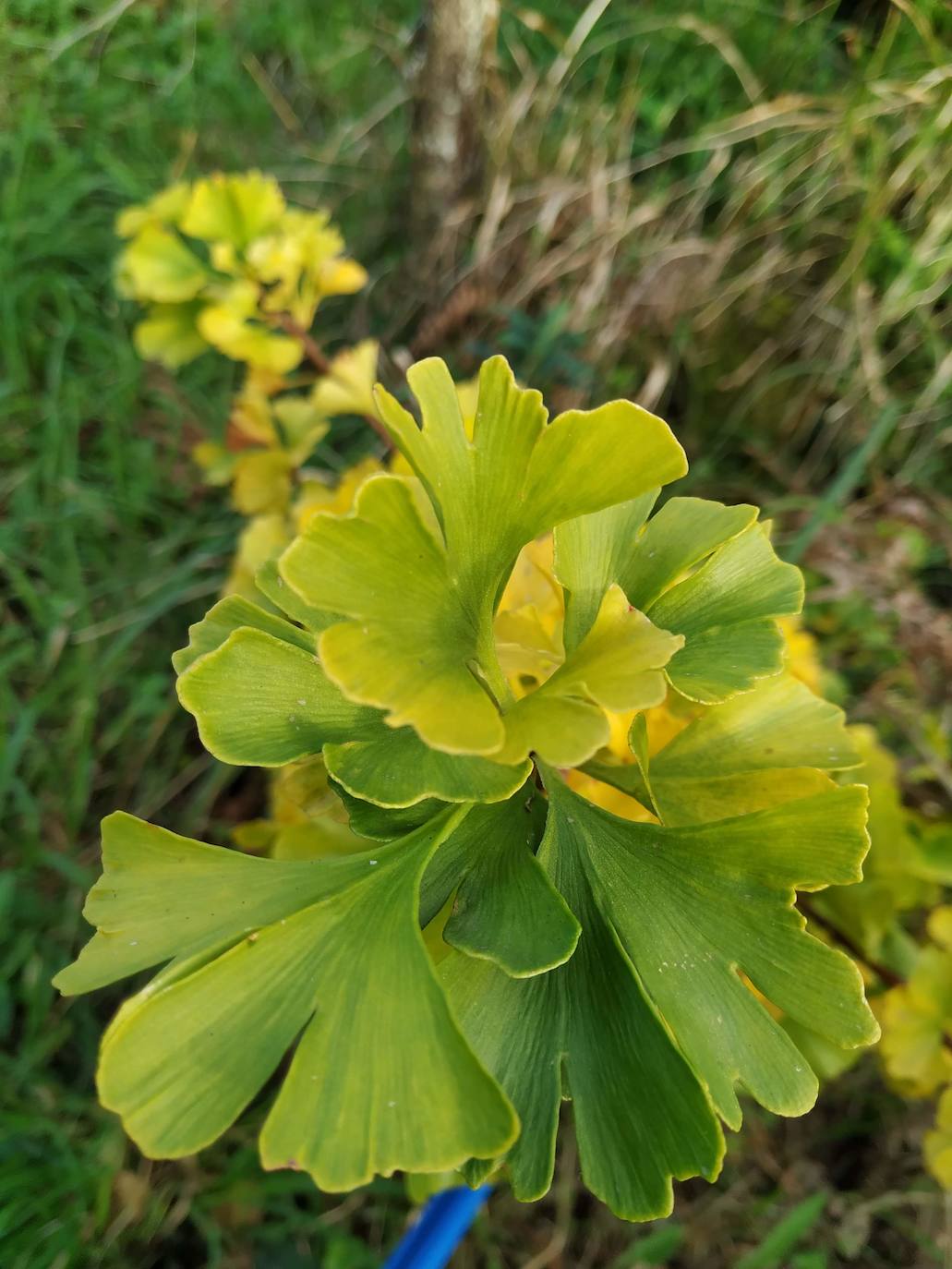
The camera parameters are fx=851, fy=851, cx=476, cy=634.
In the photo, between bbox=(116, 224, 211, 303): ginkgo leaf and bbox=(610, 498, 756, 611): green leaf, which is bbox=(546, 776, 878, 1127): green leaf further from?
bbox=(116, 224, 211, 303): ginkgo leaf

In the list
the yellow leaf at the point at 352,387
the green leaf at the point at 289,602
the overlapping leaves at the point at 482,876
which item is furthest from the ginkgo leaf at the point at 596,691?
the yellow leaf at the point at 352,387

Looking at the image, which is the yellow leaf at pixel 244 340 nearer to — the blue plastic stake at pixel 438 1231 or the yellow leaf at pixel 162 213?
the yellow leaf at pixel 162 213

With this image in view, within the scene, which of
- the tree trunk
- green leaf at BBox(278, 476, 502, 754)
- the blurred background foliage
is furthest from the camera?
the tree trunk

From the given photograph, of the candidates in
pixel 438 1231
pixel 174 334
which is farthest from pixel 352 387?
pixel 438 1231

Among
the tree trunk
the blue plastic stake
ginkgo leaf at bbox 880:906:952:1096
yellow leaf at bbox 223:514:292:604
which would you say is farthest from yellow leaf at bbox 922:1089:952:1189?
the tree trunk

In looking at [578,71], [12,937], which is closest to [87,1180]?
[12,937]

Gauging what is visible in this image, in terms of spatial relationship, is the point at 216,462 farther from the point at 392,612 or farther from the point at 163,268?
the point at 392,612
